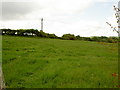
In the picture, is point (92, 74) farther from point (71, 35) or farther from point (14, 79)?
point (71, 35)

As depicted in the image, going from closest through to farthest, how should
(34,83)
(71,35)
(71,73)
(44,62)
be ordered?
(34,83), (71,73), (44,62), (71,35)

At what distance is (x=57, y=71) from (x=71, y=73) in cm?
88

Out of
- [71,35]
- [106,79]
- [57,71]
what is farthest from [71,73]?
[71,35]

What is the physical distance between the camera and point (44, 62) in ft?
43.5

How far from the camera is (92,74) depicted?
34.3ft

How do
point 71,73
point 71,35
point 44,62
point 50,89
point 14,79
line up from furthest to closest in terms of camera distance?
point 71,35 → point 44,62 → point 71,73 → point 14,79 → point 50,89

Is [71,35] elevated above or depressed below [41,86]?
above

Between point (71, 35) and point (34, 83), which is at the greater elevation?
point (71, 35)

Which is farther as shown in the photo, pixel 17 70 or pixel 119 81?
pixel 17 70

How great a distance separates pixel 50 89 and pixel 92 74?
306 centimetres

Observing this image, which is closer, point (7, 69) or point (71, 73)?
point (71, 73)

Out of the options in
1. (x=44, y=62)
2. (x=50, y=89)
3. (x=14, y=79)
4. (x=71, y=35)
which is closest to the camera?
(x=50, y=89)

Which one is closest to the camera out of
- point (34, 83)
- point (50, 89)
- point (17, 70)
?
point (50, 89)

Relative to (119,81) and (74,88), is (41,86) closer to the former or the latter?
(74,88)
